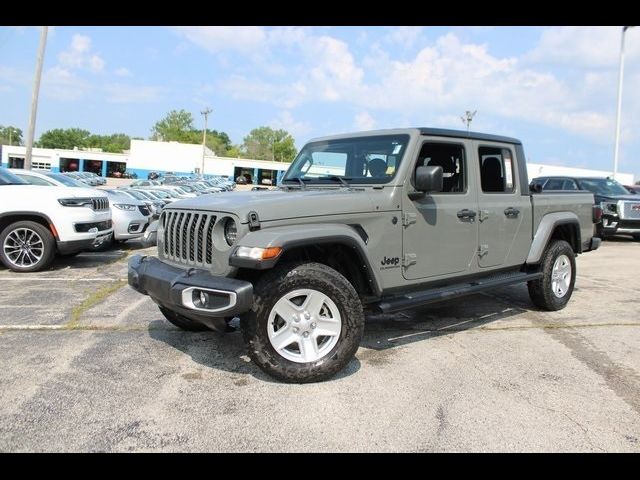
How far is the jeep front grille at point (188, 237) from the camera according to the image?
3746 mm

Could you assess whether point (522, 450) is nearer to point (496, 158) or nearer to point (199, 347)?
point (199, 347)

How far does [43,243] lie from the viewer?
25.7 feet

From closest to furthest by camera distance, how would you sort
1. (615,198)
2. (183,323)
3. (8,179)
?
(183,323)
(8,179)
(615,198)

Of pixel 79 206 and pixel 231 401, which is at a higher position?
pixel 79 206

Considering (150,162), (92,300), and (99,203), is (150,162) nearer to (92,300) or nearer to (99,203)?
(99,203)

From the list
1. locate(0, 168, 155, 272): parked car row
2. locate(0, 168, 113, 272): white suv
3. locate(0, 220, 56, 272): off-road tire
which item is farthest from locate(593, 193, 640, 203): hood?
locate(0, 220, 56, 272): off-road tire

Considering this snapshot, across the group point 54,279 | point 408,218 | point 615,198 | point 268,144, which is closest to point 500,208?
point 408,218

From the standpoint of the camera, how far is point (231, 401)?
341cm

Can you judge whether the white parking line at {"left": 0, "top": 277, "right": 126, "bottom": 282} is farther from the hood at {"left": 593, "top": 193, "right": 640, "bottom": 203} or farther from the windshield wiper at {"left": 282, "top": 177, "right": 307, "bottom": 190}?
the hood at {"left": 593, "top": 193, "right": 640, "bottom": 203}

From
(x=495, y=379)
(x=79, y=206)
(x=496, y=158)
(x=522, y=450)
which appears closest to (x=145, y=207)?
(x=79, y=206)

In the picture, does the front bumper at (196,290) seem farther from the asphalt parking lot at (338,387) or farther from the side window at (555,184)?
the side window at (555,184)

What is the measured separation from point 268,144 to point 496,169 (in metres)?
133

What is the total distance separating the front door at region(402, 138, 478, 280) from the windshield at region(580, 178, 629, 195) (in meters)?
10.7
